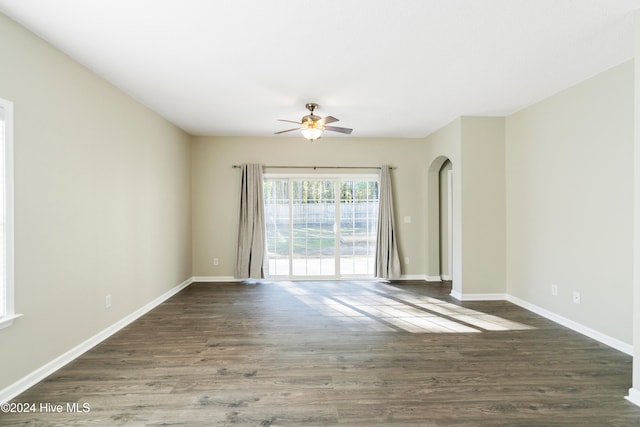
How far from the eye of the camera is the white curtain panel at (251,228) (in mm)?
5672

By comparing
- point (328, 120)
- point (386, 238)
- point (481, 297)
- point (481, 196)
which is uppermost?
point (328, 120)

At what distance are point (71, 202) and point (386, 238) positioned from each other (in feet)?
15.0

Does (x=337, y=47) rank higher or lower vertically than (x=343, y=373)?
higher

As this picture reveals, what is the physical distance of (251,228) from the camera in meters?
5.67

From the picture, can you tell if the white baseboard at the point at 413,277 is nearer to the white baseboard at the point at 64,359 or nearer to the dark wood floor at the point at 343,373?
the dark wood floor at the point at 343,373

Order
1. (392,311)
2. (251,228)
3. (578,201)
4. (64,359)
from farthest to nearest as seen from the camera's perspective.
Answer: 1. (251,228)
2. (392,311)
3. (578,201)
4. (64,359)

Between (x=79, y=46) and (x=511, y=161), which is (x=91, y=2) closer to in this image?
(x=79, y=46)

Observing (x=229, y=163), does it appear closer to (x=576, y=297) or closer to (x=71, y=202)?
(x=71, y=202)

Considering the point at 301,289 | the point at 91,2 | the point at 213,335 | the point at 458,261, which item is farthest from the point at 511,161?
the point at 91,2

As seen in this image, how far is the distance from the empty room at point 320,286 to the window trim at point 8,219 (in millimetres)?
11

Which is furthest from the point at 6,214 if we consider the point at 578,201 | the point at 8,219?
the point at 578,201

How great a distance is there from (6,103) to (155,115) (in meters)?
2.29

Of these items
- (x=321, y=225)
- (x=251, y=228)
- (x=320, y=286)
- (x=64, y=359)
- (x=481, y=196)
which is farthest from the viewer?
(x=321, y=225)

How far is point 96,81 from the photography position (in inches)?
124
